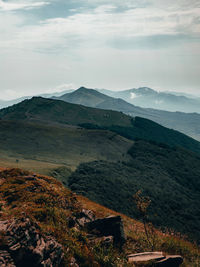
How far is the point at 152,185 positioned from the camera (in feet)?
362

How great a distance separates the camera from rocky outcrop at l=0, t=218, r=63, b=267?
414 inches

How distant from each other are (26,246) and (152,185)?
→ 4110 inches

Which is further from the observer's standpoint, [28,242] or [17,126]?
[17,126]

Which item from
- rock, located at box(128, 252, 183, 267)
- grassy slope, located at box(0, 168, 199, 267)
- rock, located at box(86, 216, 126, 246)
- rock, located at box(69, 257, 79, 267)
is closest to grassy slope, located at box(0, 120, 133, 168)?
grassy slope, located at box(0, 168, 199, 267)

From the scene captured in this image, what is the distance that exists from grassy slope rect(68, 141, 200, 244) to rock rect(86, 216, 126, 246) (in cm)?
3185

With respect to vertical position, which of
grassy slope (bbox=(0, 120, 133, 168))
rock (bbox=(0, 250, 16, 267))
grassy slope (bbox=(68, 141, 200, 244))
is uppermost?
rock (bbox=(0, 250, 16, 267))

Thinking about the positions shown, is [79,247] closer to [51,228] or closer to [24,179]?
[51,228]

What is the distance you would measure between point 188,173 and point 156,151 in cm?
3397

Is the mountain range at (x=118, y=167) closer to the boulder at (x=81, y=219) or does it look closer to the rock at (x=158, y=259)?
the boulder at (x=81, y=219)

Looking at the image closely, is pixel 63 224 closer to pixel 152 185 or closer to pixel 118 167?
pixel 152 185

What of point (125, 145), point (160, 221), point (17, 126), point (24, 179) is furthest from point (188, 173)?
point (24, 179)

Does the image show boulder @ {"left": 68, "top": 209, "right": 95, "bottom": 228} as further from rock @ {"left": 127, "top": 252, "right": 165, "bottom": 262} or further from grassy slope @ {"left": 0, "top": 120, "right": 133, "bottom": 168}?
grassy slope @ {"left": 0, "top": 120, "right": 133, "bottom": 168}

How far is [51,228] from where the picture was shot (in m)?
12.8

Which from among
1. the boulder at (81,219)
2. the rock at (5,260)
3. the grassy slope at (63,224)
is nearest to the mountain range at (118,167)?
the grassy slope at (63,224)
